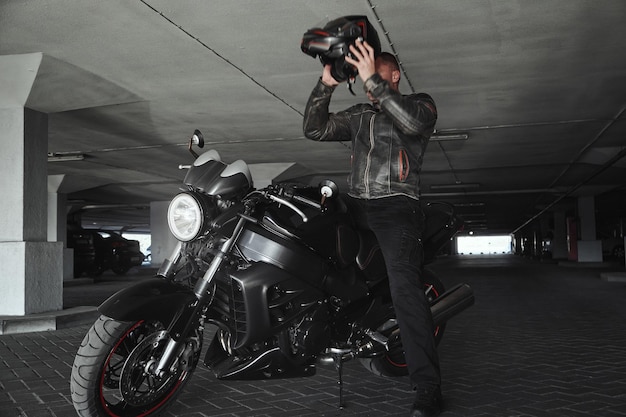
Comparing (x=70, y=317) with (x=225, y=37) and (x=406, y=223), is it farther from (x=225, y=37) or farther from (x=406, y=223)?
(x=406, y=223)

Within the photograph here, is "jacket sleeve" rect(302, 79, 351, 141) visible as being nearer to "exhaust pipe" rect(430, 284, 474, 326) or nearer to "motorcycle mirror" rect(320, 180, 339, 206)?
"motorcycle mirror" rect(320, 180, 339, 206)

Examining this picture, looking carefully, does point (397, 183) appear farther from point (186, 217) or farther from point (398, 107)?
point (186, 217)

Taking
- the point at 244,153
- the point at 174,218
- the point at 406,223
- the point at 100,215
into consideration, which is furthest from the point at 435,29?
the point at 100,215

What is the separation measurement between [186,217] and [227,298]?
45 cm

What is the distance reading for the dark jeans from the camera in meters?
3.14

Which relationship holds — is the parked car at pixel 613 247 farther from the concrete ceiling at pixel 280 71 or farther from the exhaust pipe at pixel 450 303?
the exhaust pipe at pixel 450 303

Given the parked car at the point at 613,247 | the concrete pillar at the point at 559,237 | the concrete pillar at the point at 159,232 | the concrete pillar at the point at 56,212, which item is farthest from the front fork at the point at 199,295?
the concrete pillar at the point at 559,237

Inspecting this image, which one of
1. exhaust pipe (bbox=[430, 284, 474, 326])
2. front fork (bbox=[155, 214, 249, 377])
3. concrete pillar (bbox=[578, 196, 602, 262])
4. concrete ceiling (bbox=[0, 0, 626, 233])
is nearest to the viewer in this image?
front fork (bbox=[155, 214, 249, 377])

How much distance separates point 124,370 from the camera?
2809 mm

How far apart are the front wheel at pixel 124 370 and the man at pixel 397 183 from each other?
1066mm

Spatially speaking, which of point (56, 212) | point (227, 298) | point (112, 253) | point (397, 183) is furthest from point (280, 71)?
point (56, 212)

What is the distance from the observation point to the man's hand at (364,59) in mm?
3053

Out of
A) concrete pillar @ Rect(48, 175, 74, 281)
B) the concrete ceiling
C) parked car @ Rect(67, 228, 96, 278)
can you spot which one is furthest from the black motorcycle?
parked car @ Rect(67, 228, 96, 278)

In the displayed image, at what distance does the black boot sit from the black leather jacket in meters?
1.03
